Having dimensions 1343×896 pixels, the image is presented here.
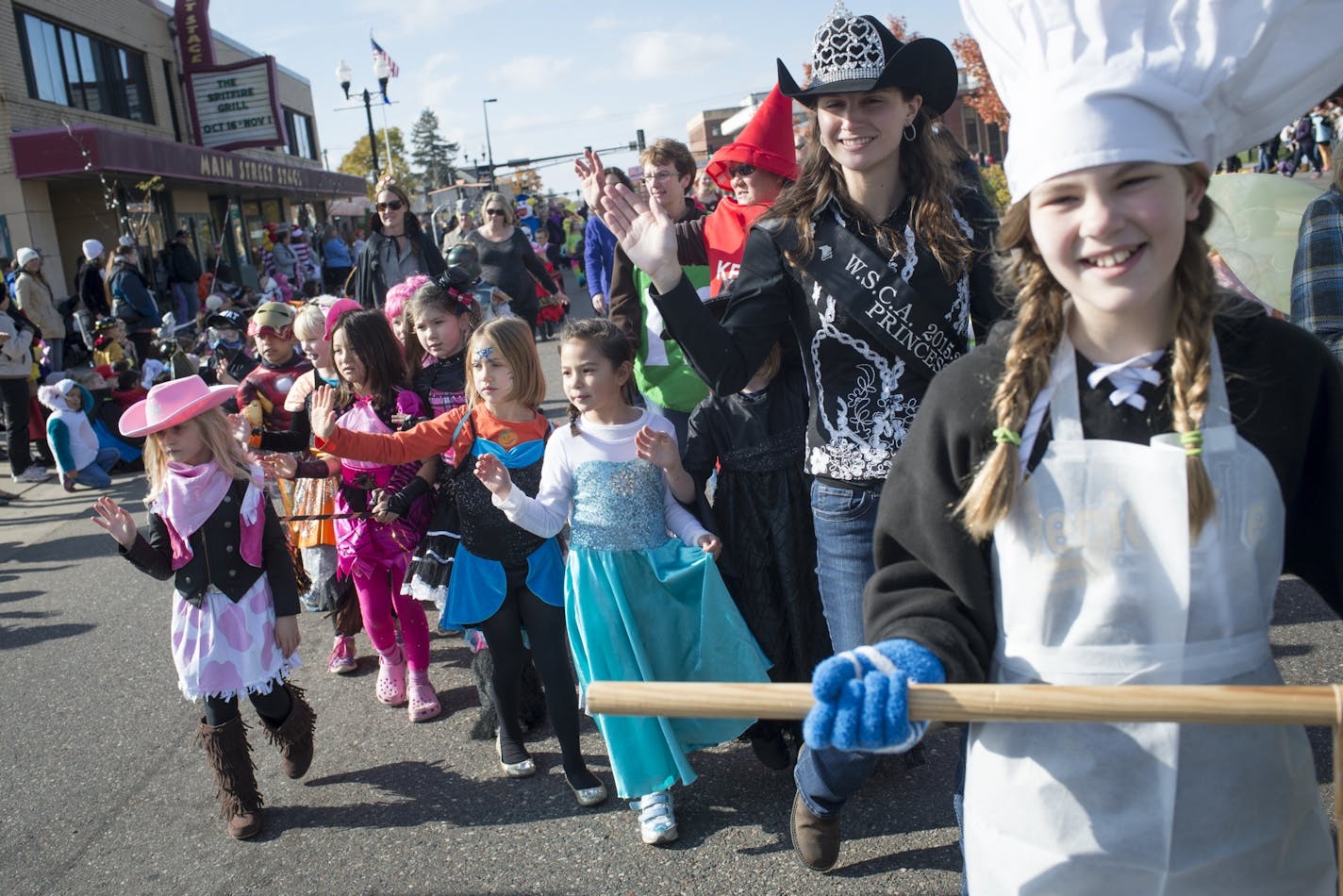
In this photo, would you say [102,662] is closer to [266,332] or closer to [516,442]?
[266,332]

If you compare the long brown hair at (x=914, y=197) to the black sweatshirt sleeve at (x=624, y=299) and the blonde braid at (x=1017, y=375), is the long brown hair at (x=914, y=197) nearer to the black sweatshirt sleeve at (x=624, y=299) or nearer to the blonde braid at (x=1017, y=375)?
the blonde braid at (x=1017, y=375)

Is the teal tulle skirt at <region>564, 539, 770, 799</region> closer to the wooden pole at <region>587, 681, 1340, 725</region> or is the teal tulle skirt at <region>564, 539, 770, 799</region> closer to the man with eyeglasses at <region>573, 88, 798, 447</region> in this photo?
the man with eyeglasses at <region>573, 88, 798, 447</region>

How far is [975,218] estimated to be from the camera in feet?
9.34

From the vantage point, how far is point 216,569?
3.77 m

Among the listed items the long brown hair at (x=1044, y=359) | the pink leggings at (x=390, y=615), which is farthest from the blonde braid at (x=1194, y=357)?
the pink leggings at (x=390, y=615)

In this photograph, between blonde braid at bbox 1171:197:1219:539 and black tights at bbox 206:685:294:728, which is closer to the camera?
blonde braid at bbox 1171:197:1219:539

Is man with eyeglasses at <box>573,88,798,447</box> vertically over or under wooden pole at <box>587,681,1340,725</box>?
over

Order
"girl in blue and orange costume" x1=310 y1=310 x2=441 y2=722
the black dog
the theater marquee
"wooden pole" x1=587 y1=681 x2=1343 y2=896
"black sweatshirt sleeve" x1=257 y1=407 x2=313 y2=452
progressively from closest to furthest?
"wooden pole" x1=587 y1=681 x2=1343 y2=896
"black sweatshirt sleeve" x1=257 y1=407 x2=313 y2=452
the black dog
"girl in blue and orange costume" x1=310 y1=310 x2=441 y2=722
the theater marquee

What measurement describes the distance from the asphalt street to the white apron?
1.52 metres

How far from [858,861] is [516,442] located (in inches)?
70.4

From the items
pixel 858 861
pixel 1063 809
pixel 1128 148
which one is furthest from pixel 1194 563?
pixel 858 861

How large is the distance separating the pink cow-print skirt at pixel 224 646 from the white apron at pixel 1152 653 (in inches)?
110

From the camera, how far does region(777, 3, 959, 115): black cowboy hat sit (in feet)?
9.05

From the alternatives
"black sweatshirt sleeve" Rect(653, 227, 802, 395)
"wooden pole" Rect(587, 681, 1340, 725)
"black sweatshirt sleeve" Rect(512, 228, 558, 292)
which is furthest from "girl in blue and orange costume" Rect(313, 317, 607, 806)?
"black sweatshirt sleeve" Rect(512, 228, 558, 292)
